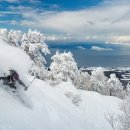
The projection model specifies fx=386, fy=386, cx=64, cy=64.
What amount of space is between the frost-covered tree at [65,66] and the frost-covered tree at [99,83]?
1635cm

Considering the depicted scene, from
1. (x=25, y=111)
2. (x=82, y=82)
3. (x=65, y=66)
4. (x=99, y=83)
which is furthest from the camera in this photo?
(x=99, y=83)

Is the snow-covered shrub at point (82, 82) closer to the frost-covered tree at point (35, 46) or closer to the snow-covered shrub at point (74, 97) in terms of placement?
the frost-covered tree at point (35, 46)

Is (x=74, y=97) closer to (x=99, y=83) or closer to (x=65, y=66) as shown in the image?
(x=65, y=66)

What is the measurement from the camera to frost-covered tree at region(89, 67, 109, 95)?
7838 centimetres

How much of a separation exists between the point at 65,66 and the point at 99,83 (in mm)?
→ 18431

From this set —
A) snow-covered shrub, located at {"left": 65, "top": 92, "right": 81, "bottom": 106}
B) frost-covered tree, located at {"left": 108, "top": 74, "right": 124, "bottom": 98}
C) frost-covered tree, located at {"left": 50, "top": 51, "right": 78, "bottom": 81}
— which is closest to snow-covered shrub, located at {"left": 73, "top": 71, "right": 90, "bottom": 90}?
frost-covered tree, located at {"left": 108, "top": 74, "right": 124, "bottom": 98}

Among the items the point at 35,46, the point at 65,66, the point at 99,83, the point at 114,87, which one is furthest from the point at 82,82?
the point at 35,46

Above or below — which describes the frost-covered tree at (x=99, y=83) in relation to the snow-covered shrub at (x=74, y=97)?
below

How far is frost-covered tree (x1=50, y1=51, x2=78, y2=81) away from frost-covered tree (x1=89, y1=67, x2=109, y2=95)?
16349 millimetres

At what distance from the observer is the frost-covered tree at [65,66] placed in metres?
60.9

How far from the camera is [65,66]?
61.7 m

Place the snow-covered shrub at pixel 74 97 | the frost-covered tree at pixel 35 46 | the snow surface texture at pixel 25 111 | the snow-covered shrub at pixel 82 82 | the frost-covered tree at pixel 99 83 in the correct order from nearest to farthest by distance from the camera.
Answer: the snow surface texture at pixel 25 111 < the snow-covered shrub at pixel 74 97 < the frost-covered tree at pixel 35 46 < the snow-covered shrub at pixel 82 82 < the frost-covered tree at pixel 99 83

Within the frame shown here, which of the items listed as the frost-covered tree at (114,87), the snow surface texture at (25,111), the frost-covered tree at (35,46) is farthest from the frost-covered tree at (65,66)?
the snow surface texture at (25,111)

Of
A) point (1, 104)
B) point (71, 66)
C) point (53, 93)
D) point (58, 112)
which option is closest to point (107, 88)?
point (71, 66)
